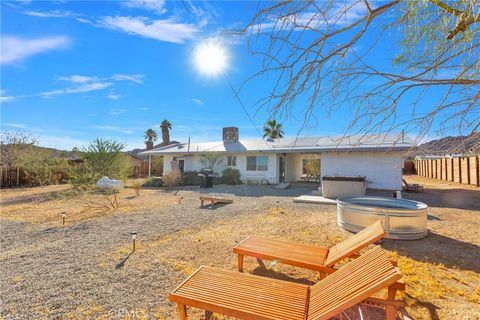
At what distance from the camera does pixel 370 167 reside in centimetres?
1462

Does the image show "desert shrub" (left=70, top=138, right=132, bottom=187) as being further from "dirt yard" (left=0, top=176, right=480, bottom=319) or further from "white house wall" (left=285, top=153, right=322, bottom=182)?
"white house wall" (left=285, top=153, right=322, bottom=182)

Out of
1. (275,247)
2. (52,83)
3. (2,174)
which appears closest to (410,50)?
(275,247)

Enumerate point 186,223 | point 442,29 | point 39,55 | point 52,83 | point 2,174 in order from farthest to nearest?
point 2,174, point 52,83, point 39,55, point 186,223, point 442,29

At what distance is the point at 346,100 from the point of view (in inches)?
102

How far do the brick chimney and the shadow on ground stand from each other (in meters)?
18.8

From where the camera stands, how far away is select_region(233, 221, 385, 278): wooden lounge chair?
3.11 metres

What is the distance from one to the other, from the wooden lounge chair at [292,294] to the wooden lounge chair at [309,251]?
2.17ft

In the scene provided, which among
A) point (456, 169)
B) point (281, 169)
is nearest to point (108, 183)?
point (281, 169)

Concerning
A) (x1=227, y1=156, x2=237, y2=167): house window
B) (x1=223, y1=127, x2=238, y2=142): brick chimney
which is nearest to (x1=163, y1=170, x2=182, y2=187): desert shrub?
(x1=227, y1=156, x2=237, y2=167): house window

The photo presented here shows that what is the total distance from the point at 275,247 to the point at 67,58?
9392mm

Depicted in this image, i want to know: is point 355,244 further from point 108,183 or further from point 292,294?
point 108,183

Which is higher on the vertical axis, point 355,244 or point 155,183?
point 355,244

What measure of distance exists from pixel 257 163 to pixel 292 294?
17.1 m

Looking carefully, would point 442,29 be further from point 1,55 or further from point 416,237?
point 1,55
